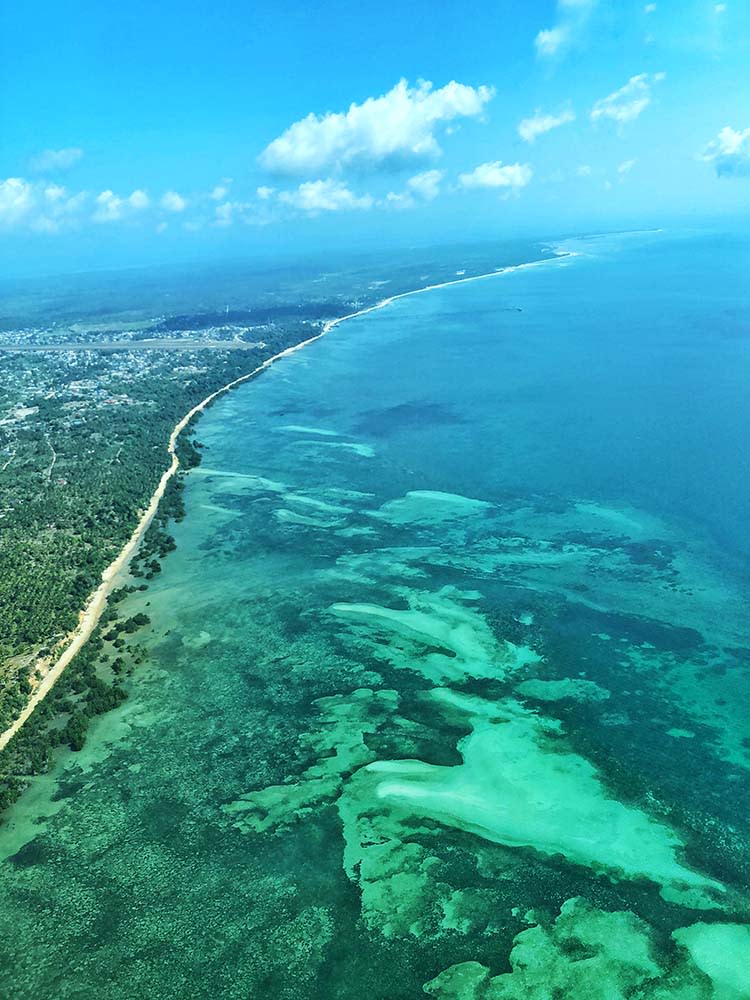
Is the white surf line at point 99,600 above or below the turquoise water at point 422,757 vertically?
above

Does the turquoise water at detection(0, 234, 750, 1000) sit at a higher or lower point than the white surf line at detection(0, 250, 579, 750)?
lower

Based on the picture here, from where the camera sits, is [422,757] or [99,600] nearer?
[422,757]

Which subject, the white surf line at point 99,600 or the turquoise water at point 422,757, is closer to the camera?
the turquoise water at point 422,757

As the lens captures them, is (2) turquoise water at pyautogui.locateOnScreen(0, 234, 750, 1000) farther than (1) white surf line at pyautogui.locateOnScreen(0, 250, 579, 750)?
No

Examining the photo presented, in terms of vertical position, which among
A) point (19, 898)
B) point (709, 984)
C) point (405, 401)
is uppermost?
point (405, 401)

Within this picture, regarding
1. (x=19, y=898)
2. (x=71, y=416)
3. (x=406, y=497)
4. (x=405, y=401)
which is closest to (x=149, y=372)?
(x=71, y=416)

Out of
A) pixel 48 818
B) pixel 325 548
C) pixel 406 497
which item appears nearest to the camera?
pixel 48 818

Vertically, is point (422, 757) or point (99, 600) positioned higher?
point (99, 600)

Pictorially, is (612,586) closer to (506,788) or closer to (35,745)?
(506,788)
